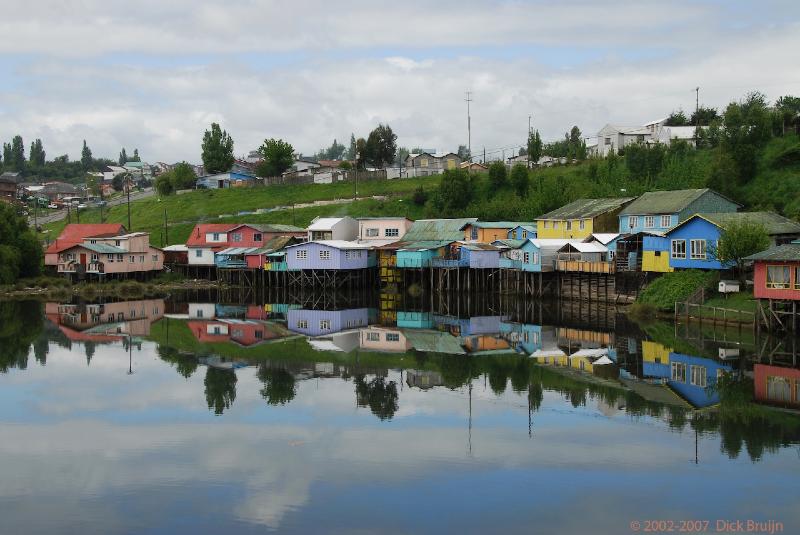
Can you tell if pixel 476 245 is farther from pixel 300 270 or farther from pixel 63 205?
pixel 63 205

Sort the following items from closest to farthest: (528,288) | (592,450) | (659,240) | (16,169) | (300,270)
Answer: (592,450), (659,240), (528,288), (300,270), (16,169)

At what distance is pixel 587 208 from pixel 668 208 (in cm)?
828

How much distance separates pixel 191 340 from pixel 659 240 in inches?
903

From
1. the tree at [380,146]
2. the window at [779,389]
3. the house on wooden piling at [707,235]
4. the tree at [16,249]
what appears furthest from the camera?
the tree at [380,146]

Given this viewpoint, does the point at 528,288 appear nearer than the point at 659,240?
No

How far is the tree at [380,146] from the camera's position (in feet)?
307

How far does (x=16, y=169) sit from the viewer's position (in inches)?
6132

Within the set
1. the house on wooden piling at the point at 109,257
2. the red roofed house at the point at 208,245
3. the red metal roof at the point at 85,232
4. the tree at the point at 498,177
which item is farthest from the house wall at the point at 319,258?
the tree at the point at 498,177

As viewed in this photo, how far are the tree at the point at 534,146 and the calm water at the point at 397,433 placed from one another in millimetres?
49904

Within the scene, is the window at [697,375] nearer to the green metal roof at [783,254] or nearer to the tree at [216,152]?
the green metal roof at [783,254]

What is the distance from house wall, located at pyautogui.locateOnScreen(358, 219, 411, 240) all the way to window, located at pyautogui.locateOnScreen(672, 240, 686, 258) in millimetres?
24179

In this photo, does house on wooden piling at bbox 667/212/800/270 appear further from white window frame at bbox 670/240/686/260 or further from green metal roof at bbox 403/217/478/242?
green metal roof at bbox 403/217/478/242

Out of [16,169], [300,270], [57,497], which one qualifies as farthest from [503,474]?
[16,169]

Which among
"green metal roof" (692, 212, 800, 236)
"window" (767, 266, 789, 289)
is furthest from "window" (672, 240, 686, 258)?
"window" (767, 266, 789, 289)
